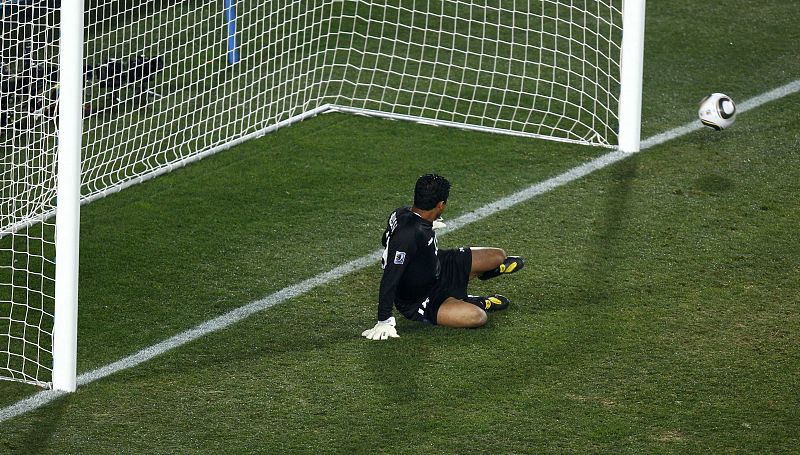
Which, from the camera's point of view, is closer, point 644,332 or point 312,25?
point 644,332

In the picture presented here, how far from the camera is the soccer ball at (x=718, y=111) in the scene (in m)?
10.4

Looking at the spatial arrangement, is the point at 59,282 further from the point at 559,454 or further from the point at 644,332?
the point at 644,332

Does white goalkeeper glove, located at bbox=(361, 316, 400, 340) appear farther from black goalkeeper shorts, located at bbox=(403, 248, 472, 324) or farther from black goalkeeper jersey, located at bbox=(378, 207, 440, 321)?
black goalkeeper shorts, located at bbox=(403, 248, 472, 324)

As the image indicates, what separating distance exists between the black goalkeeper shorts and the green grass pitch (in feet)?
0.32

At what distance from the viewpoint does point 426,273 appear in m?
7.95

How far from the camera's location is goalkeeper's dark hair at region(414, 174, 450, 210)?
777 centimetres

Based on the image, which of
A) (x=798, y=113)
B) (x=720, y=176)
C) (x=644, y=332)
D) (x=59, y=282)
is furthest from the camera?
(x=798, y=113)

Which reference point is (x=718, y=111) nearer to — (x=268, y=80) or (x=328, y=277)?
(x=328, y=277)

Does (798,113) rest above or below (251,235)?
above

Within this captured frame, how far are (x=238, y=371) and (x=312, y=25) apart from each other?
4.57 m

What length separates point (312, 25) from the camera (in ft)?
37.4

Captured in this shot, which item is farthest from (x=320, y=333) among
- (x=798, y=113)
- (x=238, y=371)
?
(x=798, y=113)

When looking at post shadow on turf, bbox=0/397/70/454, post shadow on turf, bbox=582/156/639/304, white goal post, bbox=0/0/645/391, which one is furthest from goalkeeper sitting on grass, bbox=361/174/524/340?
white goal post, bbox=0/0/645/391

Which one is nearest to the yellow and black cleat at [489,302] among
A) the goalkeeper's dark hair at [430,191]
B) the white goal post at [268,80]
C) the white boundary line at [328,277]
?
the goalkeeper's dark hair at [430,191]
